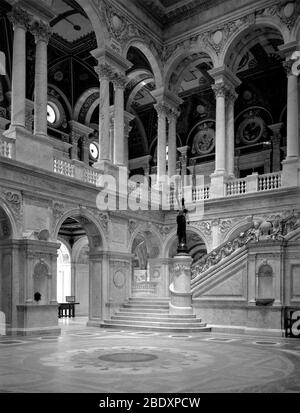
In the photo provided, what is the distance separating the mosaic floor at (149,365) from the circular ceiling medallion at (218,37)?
14276 mm

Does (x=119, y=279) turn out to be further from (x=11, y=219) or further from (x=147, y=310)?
(x=11, y=219)

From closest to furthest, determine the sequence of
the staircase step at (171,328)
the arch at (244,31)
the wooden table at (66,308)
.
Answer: the staircase step at (171,328) < the arch at (244,31) < the wooden table at (66,308)

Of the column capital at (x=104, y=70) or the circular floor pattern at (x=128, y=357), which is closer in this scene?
the circular floor pattern at (x=128, y=357)

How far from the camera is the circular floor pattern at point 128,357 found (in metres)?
A: 9.41

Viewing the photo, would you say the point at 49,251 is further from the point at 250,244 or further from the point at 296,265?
the point at 296,265

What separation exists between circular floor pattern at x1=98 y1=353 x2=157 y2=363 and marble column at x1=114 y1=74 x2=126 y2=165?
38.7ft

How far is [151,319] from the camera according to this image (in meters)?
17.1

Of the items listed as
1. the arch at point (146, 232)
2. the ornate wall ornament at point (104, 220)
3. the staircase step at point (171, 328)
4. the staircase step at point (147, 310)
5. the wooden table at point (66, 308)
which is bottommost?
the wooden table at point (66, 308)

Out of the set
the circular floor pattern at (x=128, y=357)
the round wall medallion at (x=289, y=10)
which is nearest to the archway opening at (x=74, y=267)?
the round wall medallion at (x=289, y=10)

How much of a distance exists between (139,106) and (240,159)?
25.1ft

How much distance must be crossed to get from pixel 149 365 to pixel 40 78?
12.1 meters

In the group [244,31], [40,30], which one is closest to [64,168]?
[40,30]

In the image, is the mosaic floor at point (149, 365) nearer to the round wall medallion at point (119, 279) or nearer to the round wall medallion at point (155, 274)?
the round wall medallion at point (119, 279)

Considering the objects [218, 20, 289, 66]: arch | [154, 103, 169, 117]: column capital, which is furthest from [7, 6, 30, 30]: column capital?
[218, 20, 289, 66]: arch
